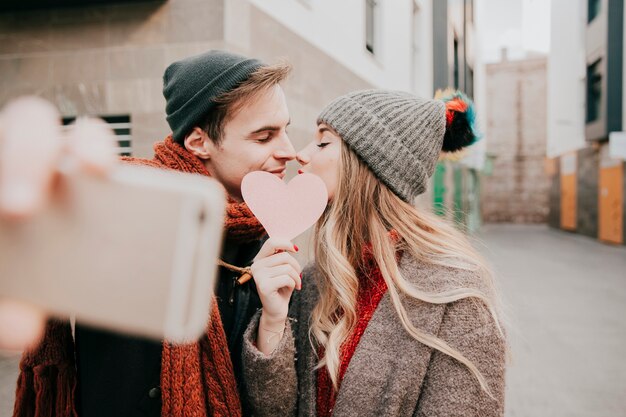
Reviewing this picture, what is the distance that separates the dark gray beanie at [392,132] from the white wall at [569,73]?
1792cm

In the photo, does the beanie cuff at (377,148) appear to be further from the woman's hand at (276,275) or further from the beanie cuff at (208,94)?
the woman's hand at (276,275)

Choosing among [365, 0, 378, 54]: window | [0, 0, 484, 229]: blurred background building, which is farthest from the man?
[365, 0, 378, 54]: window

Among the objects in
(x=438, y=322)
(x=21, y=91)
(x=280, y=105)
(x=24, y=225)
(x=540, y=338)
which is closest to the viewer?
(x=24, y=225)

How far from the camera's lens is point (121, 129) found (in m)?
4.80

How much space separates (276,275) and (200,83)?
0.74m

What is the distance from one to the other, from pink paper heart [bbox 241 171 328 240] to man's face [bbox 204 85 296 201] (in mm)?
257

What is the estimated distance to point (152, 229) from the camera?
1.46ft

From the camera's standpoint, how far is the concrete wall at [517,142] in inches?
1218

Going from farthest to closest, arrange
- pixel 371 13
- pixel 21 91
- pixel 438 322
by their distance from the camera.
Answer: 1. pixel 371 13
2. pixel 21 91
3. pixel 438 322

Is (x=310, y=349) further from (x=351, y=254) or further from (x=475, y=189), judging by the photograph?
(x=475, y=189)

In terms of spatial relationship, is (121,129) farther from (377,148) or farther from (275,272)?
(275,272)

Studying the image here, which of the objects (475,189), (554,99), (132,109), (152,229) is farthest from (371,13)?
(475,189)

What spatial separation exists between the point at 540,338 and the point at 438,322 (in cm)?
513

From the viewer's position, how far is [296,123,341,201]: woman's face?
5.53 ft
